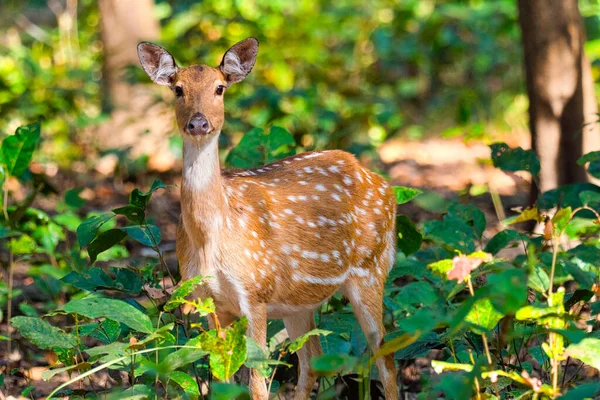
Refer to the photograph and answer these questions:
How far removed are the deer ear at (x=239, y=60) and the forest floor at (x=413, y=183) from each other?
236 centimetres

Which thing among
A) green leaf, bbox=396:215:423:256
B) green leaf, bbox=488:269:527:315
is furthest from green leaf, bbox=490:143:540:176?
green leaf, bbox=488:269:527:315

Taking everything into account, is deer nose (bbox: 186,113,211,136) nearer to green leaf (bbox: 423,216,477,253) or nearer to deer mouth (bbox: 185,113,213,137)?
deer mouth (bbox: 185,113,213,137)

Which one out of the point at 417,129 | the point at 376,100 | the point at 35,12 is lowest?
the point at 417,129

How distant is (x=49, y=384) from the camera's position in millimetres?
5059

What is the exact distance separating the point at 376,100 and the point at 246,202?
5.57 m

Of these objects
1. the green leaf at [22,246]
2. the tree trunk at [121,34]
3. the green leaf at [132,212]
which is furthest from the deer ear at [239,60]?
the tree trunk at [121,34]

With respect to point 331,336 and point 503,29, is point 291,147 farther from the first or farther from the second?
point 503,29

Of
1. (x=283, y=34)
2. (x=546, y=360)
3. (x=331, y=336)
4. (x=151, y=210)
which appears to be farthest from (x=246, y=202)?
(x=283, y=34)

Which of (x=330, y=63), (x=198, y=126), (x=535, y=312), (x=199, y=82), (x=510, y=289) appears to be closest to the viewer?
(x=510, y=289)

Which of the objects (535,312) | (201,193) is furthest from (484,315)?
(201,193)

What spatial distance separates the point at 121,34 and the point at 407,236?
20.9 ft

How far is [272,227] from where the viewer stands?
4266mm

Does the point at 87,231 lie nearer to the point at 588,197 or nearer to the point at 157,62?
the point at 157,62

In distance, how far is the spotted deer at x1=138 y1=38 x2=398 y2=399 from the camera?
13.0 feet
